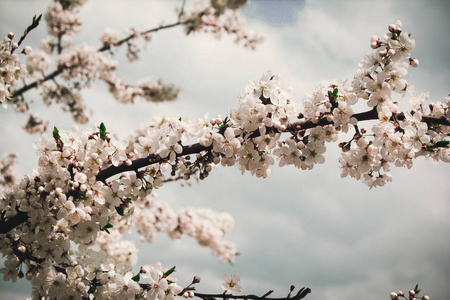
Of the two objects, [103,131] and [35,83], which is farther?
[35,83]

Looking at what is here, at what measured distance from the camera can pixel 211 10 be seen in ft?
33.3

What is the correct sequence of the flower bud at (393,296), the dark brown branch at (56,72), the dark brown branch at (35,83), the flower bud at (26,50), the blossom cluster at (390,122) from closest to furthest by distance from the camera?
the blossom cluster at (390,122), the flower bud at (393,296), the flower bud at (26,50), the dark brown branch at (35,83), the dark brown branch at (56,72)

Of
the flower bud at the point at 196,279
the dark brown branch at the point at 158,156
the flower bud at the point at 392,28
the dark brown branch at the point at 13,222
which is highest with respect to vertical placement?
the flower bud at the point at 392,28

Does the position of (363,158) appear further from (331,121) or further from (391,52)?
(391,52)

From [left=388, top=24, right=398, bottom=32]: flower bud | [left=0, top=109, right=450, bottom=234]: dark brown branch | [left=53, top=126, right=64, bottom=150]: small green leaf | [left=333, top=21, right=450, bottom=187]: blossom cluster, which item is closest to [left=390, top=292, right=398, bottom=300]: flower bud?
[left=333, top=21, right=450, bottom=187]: blossom cluster

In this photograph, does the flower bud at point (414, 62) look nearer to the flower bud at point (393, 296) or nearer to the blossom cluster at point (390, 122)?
the blossom cluster at point (390, 122)

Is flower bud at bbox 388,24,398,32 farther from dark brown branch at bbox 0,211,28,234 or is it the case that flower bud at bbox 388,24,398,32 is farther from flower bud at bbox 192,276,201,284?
dark brown branch at bbox 0,211,28,234

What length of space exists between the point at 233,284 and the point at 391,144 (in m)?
2.09

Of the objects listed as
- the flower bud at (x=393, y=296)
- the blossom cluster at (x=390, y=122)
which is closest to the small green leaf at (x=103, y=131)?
the blossom cluster at (x=390, y=122)

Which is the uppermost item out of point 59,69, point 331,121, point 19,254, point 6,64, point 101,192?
point 59,69

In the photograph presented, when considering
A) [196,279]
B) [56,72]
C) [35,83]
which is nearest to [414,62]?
[196,279]

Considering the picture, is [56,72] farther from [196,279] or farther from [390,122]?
[390,122]

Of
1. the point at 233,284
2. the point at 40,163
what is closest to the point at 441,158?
the point at 233,284

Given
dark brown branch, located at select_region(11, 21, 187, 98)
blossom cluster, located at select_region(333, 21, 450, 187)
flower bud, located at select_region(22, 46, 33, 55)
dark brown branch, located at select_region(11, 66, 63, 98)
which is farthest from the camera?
dark brown branch, located at select_region(11, 21, 187, 98)
